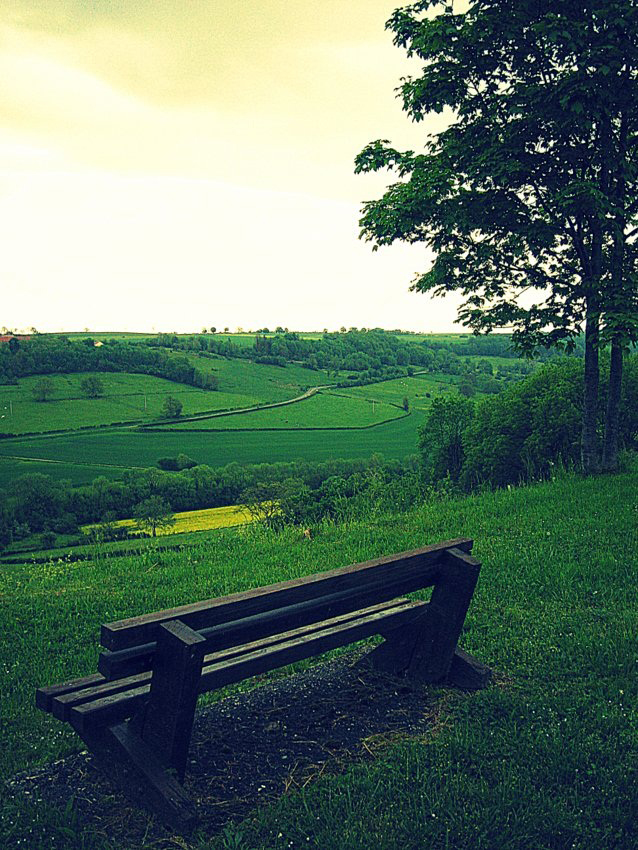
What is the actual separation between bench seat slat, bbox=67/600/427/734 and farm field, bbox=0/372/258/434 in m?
89.6

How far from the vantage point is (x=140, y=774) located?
3.79 meters

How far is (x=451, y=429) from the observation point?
122ft

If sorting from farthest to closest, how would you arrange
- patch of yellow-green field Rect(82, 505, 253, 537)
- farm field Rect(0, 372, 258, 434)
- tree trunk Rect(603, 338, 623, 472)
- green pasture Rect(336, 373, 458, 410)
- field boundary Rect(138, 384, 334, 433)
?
green pasture Rect(336, 373, 458, 410)
field boundary Rect(138, 384, 334, 433)
farm field Rect(0, 372, 258, 434)
patch of yellow-green field Rect(82, 505, 253, 537)
tree trunk Rect(603, 338, 623, 472)

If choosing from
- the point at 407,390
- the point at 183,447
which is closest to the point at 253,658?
the point at 183,447

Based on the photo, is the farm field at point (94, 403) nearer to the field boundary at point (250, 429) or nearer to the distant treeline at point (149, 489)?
the field boundary at point (250, 429)

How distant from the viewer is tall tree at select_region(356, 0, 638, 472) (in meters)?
11.8

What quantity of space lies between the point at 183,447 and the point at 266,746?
8563 cm

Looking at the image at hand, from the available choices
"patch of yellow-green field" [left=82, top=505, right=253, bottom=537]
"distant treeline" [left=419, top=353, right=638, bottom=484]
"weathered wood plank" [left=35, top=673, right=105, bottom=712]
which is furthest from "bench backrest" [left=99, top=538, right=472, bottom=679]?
"patch of yellow-green field" [left=82, top=505, right=253, bottom=537]

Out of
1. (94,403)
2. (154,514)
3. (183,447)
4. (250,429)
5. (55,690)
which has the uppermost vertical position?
(55,690)

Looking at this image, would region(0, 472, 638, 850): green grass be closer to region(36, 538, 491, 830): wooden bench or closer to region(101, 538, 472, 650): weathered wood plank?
region(36, 538, 491, 830): wooden bench

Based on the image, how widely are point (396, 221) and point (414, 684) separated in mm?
10067

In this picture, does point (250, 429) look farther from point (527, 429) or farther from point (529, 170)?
point (529, 170)

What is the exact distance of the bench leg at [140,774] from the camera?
143 inches

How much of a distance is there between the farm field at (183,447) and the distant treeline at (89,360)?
15514 millimetres
